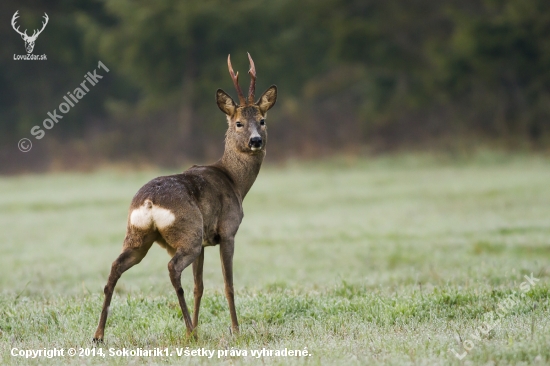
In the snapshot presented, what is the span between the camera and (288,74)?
41125 millimetres

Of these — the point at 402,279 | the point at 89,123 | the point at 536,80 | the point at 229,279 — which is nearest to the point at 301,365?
the point at 229,279

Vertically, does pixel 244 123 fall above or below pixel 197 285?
above

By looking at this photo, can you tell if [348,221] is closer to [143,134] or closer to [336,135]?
[336,135]

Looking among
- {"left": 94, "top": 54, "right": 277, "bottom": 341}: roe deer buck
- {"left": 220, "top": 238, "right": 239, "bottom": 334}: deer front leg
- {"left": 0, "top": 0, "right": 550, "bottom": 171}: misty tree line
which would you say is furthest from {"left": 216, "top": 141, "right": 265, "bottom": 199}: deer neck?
{"left": 0, "top": 0, "right": 550, "bottom": 171}: misty tree line

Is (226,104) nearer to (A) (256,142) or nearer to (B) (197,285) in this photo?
(A) (256,142)

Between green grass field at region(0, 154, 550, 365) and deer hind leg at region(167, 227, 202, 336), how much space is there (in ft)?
0.88

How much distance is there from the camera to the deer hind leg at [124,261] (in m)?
6.42

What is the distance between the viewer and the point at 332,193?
990 inches

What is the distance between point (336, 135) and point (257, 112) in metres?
30.5

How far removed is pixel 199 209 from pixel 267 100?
162 centimetres
